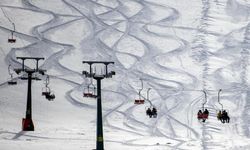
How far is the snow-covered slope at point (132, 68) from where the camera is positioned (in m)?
32.3

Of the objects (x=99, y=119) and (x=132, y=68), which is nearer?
(x=99, y=119)

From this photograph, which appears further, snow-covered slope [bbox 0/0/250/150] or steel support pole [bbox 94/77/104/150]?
snow-covered slope [bbox 0/0/250/150]

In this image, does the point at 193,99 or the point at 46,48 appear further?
the point at 46,48

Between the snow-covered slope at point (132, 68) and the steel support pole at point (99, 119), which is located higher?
the snow-covered slope at point (132, 68)

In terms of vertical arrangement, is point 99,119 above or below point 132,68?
below

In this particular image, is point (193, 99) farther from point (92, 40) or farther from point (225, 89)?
point (92, 40)

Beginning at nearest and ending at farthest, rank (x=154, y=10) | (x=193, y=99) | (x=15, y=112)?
(x=15, y=112), (x=193, y=99), (x=154, y=10)

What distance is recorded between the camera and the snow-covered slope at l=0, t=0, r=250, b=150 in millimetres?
32281

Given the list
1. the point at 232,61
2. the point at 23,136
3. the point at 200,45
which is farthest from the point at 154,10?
the point at 23,136

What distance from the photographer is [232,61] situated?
48.0m

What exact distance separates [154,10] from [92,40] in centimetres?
1049

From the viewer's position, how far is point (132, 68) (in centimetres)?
4581

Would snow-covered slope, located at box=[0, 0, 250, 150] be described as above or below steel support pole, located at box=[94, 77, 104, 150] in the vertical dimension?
above

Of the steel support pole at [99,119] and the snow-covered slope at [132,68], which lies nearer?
the steel support pole at [99,119]
